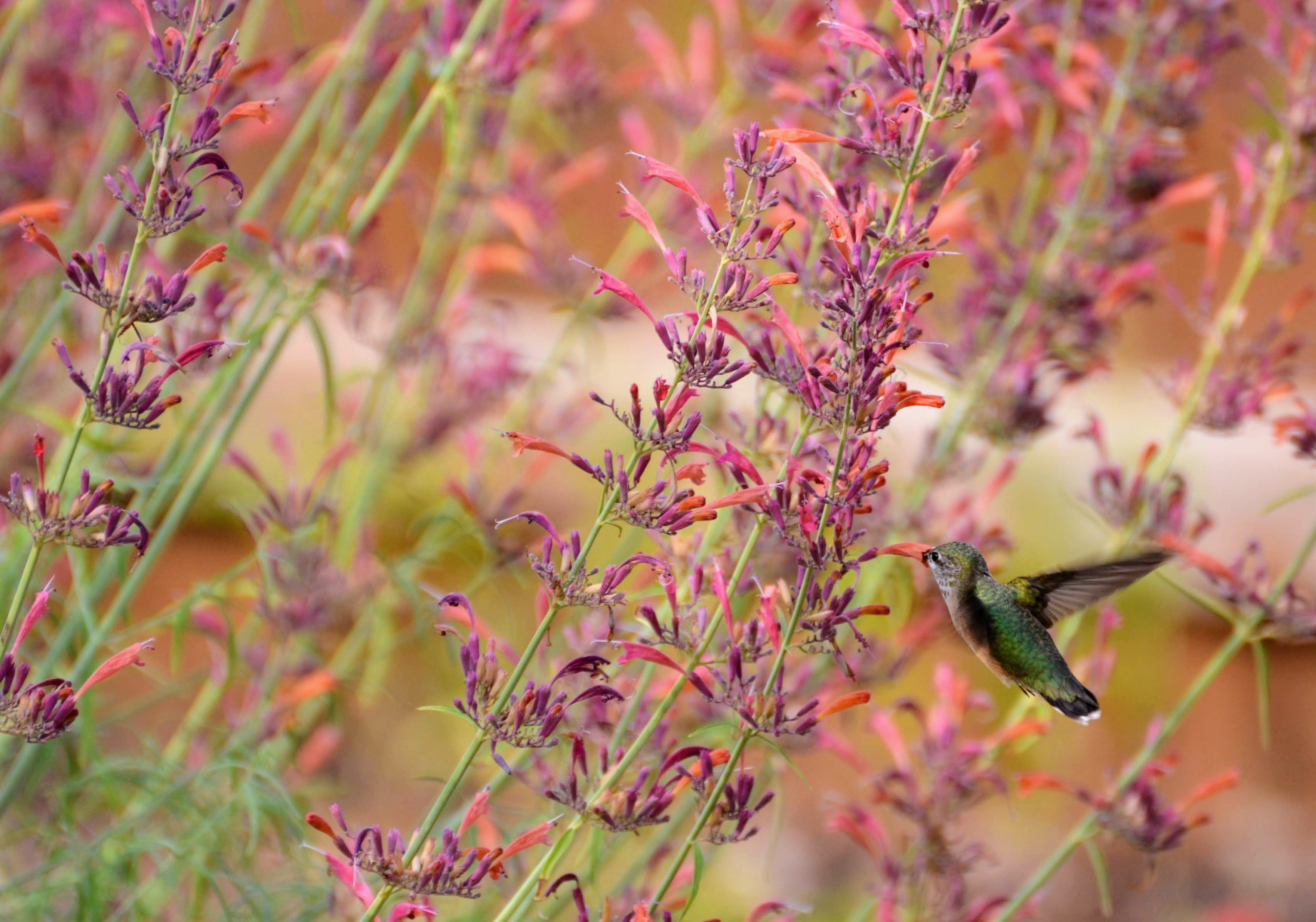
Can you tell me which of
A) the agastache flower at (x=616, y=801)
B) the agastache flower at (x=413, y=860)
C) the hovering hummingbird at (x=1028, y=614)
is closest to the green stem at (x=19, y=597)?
the agastache flower at (x=413, y=860)

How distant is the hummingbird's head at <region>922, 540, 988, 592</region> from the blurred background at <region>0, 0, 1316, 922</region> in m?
0.33

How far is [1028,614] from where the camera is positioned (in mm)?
2613

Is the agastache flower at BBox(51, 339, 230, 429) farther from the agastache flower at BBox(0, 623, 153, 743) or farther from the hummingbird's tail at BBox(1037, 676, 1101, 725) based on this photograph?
the hummingbird's tail at BBox(1037, 676, 1101, 725)

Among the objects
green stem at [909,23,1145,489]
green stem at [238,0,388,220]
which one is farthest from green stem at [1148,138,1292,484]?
green stem at [238,0,388,220]

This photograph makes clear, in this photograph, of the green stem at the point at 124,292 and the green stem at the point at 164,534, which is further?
the green stem at the point at 164,534

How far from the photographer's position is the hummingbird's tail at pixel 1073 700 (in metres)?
2.46

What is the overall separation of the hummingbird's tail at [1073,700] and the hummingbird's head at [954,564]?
31 centimetres

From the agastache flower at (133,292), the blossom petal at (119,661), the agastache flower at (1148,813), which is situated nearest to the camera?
the agastache flower at (133,292)

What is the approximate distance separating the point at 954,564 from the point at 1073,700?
467 mm

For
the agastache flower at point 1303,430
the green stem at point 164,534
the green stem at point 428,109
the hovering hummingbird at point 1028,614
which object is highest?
the agastache flower at point 1303,430

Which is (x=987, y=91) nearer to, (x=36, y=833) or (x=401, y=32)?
(x=401, y=32)

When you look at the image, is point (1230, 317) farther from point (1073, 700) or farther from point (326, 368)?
point (326, 368)

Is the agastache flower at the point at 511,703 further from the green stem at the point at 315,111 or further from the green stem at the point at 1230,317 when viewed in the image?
the green stem at the point at 1230,317

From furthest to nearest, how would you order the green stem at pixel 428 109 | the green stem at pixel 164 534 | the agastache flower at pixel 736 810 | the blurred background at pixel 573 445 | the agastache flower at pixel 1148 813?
the blurred background at pixel 573 445
the agastache flower at pixel 1148 813
the green stem at pixel 428 109
the green stem at pixel 164 534
the agastache flower at pixel 736 810
